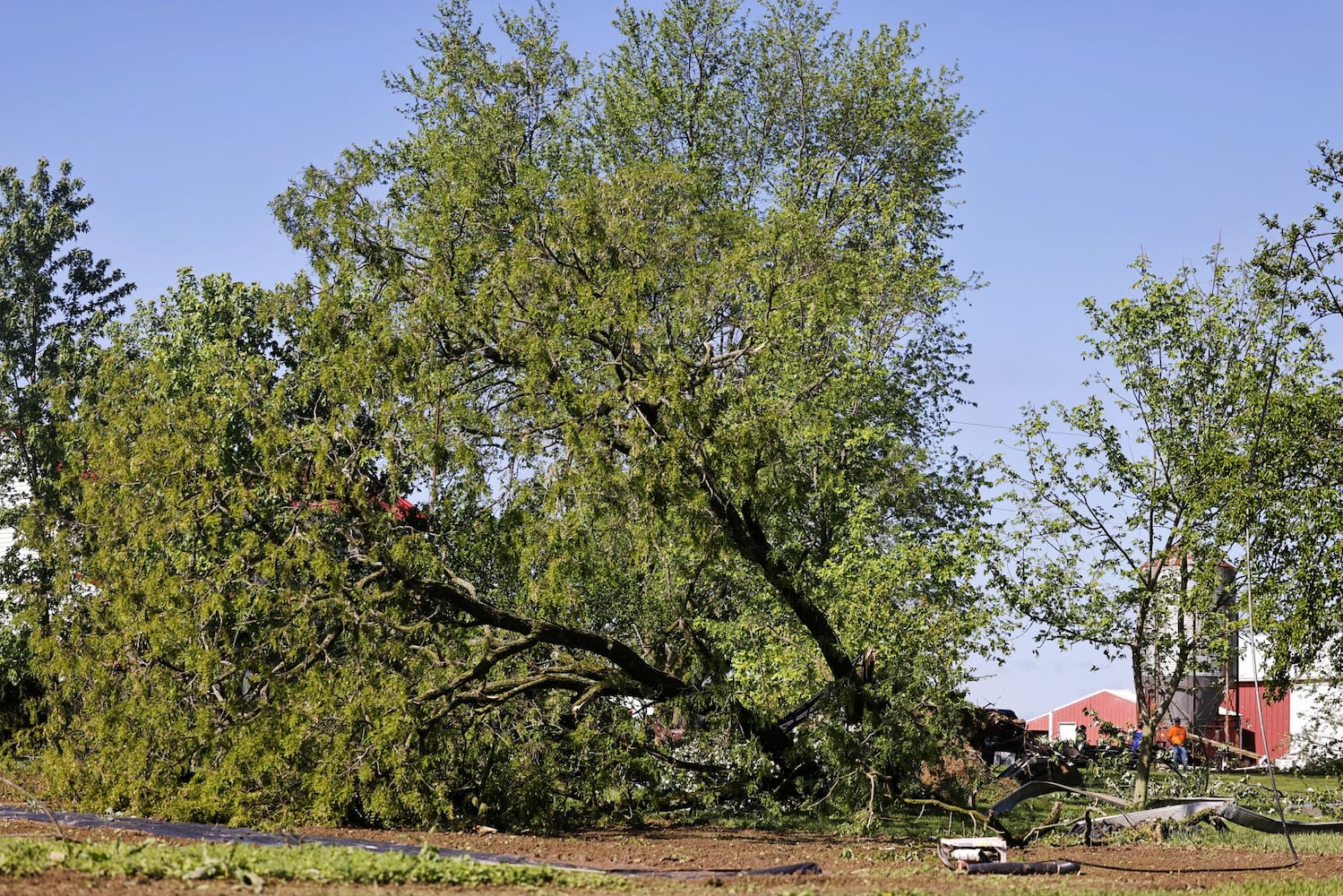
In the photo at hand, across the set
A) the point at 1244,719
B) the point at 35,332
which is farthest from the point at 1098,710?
the point at 35,332

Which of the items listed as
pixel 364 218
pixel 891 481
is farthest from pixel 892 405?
pixel 364 218

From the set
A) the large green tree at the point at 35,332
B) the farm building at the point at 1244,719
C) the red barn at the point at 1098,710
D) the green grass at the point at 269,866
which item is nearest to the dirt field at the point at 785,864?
the green grass at the point at 269,866

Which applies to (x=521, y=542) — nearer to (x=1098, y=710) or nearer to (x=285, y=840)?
(x=285, y=840)

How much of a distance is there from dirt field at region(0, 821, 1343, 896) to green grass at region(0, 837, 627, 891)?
0.59ft

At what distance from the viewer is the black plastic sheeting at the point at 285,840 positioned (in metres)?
8.65

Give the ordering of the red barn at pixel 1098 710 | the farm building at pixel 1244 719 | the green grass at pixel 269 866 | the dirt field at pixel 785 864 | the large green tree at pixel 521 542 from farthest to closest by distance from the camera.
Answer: the red barn at pixel 1098 710 < the farm building at pixel 1244 719 < the large green tree at pixel 521 542 < the green grass at pixel 269 866 < the dirt field at pixel 785 864

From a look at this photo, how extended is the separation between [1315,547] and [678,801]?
7353 mm

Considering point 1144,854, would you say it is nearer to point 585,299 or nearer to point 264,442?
point 585,299

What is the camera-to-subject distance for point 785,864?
9719 mm

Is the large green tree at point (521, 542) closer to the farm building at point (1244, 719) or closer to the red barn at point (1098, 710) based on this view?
the farm building at point (1244, 719)

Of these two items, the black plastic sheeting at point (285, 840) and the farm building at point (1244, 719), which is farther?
the farm building at point (1244, 719)

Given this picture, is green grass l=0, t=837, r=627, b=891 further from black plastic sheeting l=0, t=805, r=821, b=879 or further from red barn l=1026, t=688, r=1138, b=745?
red barn l=1026, t=688, r=1138, b=745

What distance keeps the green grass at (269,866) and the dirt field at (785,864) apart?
Result: 181 mm

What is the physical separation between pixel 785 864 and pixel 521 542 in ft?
12.9
